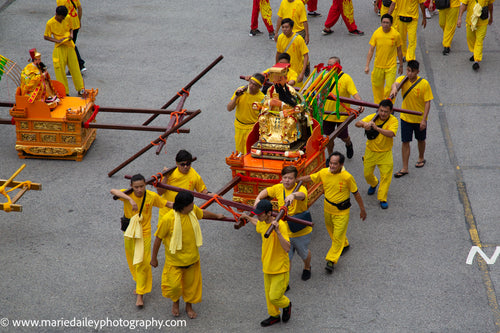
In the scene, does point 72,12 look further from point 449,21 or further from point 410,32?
point 449,21

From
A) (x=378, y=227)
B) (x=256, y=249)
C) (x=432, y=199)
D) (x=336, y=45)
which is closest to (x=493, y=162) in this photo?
(x=432, y=199)

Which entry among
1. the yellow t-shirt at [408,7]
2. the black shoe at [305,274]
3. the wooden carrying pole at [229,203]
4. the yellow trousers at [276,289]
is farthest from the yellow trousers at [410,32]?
the yellow trousers at [276,289]

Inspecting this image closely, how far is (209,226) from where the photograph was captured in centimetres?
916

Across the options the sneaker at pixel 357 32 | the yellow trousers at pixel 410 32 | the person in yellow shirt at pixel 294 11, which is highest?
the person in yellow shirt at pixel 294 11

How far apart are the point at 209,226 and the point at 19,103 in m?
4.00

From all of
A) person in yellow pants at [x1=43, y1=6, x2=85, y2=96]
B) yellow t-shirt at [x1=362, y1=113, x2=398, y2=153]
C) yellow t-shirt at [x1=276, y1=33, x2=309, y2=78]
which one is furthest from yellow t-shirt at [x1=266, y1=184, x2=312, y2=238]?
person in yellow pants at [x1=43, y1=6, x2=85, y2=96]

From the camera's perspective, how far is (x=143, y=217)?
7438 millimetres

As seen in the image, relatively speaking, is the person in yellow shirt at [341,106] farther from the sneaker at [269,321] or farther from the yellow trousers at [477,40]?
the yellow trousers at [477,40]

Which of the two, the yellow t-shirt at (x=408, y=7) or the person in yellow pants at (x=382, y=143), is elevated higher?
the yellow t-shirt at (x=408, y=7)

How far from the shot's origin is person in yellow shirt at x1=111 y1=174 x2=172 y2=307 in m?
7.26

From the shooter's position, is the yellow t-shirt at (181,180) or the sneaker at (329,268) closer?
the yellow t-shirt at (181,180)

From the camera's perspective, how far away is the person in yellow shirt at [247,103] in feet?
31.2

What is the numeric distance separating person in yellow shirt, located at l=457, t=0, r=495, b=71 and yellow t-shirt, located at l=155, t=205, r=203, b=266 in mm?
8998

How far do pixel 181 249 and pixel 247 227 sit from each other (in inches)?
89.0
